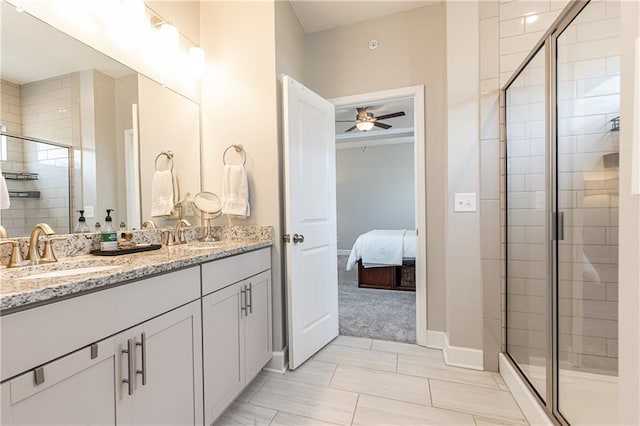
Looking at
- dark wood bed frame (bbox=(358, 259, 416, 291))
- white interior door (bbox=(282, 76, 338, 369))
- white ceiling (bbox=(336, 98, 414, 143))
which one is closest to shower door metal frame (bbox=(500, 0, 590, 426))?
white interior door (bbox=(282, 76, 338, 369))

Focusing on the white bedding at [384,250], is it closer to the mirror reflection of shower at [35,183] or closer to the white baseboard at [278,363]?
the white baseboard at [278,363]

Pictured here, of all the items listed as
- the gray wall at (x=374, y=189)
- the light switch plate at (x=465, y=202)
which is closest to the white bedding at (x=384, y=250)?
the light switch plate at (x=465, y=202)

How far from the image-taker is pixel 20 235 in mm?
1127

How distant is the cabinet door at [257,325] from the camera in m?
1.62

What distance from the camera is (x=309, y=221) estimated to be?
2.10 metres

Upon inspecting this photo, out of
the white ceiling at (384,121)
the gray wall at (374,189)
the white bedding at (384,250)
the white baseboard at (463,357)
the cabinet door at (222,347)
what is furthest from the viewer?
the gray wall at (374,189)

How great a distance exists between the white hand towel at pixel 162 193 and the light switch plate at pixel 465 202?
1.98 meters

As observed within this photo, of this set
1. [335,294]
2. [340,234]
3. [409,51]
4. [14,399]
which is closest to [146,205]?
[14,399]

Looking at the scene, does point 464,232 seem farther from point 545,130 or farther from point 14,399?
point 14,399

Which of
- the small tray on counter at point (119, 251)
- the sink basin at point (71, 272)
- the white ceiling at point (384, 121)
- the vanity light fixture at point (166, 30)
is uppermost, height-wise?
the white ceiling at point (384, 121)

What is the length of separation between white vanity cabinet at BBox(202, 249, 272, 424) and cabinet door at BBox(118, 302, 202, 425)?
64 millimetres

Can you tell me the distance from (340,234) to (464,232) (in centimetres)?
492

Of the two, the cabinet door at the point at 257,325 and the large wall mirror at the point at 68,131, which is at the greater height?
the large wall mirror at the point at 68,131

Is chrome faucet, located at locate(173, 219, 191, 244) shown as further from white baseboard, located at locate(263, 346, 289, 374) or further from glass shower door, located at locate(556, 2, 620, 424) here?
glass shower door, located at locate(556, 2, 620, 424)
